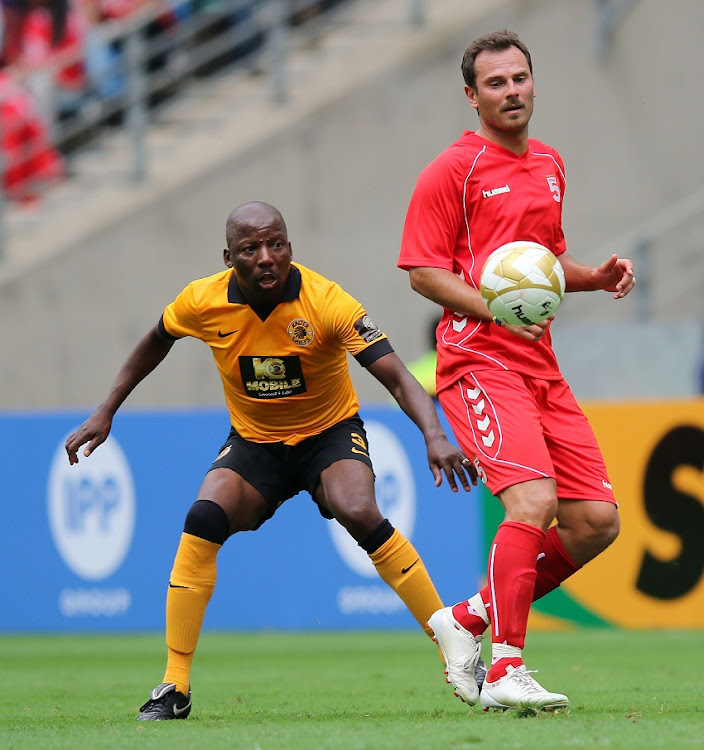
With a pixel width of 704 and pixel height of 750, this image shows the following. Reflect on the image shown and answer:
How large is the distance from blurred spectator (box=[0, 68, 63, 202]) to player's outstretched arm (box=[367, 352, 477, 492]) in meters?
9.81

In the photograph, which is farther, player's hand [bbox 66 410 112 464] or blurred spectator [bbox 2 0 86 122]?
blurred spectator [bbox 2 0 86 122]

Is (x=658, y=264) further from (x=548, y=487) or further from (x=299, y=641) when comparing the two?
(x=548, y=487)

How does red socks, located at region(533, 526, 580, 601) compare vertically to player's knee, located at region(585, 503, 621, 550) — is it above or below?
below

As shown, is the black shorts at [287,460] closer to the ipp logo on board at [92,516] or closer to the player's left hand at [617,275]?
the player's left hand at [617,275]

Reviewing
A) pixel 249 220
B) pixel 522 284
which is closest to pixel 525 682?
pixel 522 284

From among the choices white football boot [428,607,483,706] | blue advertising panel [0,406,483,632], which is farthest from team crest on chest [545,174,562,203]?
blue advertising panel [0,406,483,632]

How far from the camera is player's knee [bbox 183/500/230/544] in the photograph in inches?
253

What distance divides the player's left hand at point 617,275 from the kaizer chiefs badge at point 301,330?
4.11 feet

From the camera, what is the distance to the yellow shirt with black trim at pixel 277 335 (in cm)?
657

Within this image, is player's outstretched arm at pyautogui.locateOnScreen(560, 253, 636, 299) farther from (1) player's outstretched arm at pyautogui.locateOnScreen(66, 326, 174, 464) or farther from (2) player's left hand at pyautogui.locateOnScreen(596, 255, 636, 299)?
(1) player's outstretched arm at pyautogui.locateOnScreen(66, 326, 174, 464)

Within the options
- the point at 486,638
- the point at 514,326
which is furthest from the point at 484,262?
the point at 486,638

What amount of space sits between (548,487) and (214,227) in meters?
A: 10.0

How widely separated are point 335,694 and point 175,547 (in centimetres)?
433

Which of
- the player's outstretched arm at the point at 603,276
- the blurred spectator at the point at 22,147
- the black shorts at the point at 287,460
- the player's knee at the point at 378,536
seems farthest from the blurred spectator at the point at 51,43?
the player's outstretched arm at the point at 603,276
